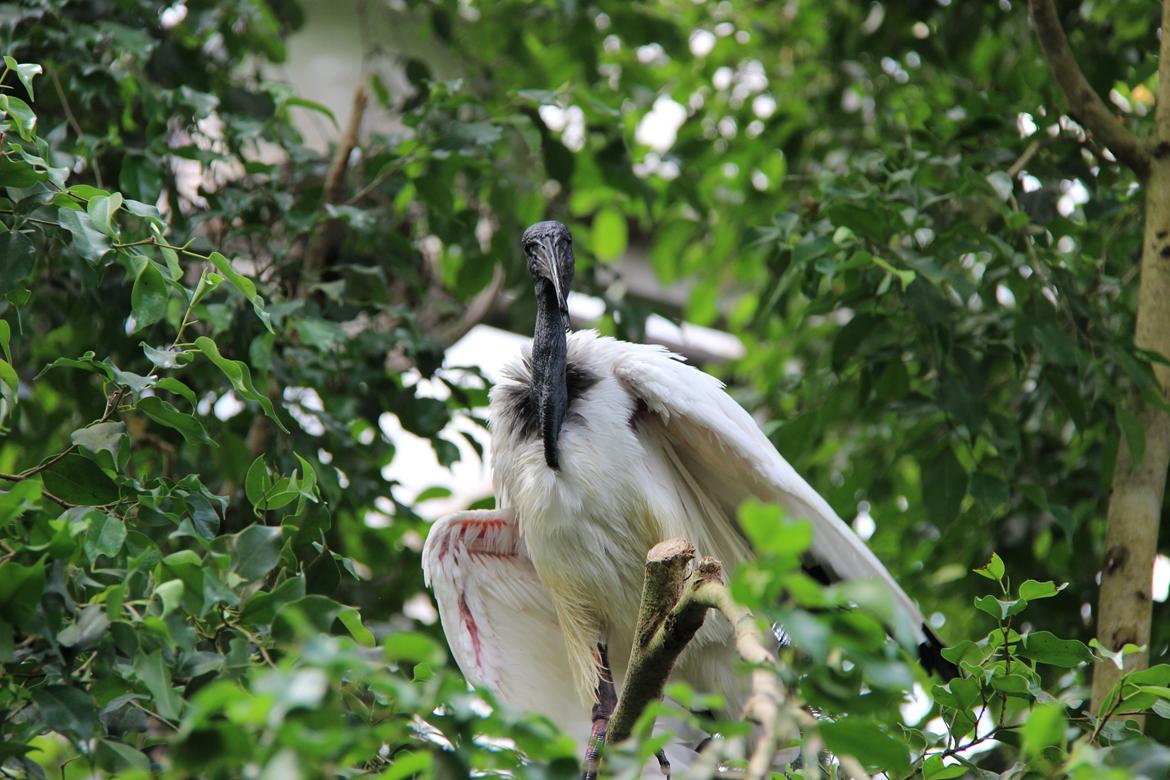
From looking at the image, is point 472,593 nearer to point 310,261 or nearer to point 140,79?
point 310,261

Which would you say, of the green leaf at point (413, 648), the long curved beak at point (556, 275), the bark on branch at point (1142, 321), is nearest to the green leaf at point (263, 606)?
the green leaf at point (413, 648)

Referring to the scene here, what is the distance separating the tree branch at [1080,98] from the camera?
3496mm

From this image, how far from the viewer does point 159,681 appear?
1.77 metres

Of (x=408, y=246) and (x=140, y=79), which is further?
(x=408, y=246)

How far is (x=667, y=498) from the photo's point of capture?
3305mm

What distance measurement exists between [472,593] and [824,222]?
1.48 m

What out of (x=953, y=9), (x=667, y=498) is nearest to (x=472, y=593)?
(x=667, y=498)

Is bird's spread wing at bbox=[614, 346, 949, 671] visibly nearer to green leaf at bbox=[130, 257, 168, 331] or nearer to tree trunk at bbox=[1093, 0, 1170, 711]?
tree trunk at bbox=[1093, 0, 1170, 711]

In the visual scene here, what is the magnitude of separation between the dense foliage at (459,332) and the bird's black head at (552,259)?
1.15 ft

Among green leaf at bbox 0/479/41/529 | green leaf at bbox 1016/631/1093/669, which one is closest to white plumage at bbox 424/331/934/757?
green leaf at bbox 1016/631/1093/669

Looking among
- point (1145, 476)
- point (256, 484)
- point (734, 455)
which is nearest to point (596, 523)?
Answer: point (734, 455)

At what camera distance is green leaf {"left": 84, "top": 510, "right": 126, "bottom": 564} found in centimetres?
199

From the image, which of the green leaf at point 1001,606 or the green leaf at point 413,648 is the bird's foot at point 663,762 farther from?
the green leaf at point 413,648

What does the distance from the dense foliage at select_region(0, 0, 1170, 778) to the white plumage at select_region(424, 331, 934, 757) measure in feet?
1.25
